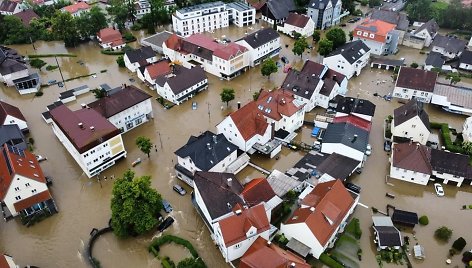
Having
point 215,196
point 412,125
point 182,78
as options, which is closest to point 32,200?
point 215,196

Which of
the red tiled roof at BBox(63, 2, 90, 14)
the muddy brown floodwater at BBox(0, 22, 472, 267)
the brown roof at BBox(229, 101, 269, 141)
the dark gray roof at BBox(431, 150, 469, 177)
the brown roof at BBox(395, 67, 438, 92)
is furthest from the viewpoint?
the red tiled roof at BBox(63, 2, 90, 14)

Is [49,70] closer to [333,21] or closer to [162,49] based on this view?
[162,49]

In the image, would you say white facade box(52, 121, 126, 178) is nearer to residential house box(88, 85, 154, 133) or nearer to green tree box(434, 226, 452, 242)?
residential house box(88, 85, 154, 133)

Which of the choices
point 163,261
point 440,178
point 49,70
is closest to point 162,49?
point 49,70

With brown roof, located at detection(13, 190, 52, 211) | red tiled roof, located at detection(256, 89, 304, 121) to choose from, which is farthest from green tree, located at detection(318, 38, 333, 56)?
brown roof, located at detection(13, 190, 52, 211)

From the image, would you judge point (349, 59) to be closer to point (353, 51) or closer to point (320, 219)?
point (353, 51)

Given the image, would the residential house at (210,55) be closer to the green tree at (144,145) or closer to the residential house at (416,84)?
the green tree at (144,145)

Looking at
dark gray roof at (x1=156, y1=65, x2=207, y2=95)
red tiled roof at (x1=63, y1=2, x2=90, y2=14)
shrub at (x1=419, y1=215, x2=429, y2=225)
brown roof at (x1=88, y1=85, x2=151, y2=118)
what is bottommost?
shrub at (x1=419, y1=215, x2=429, y2=225)
